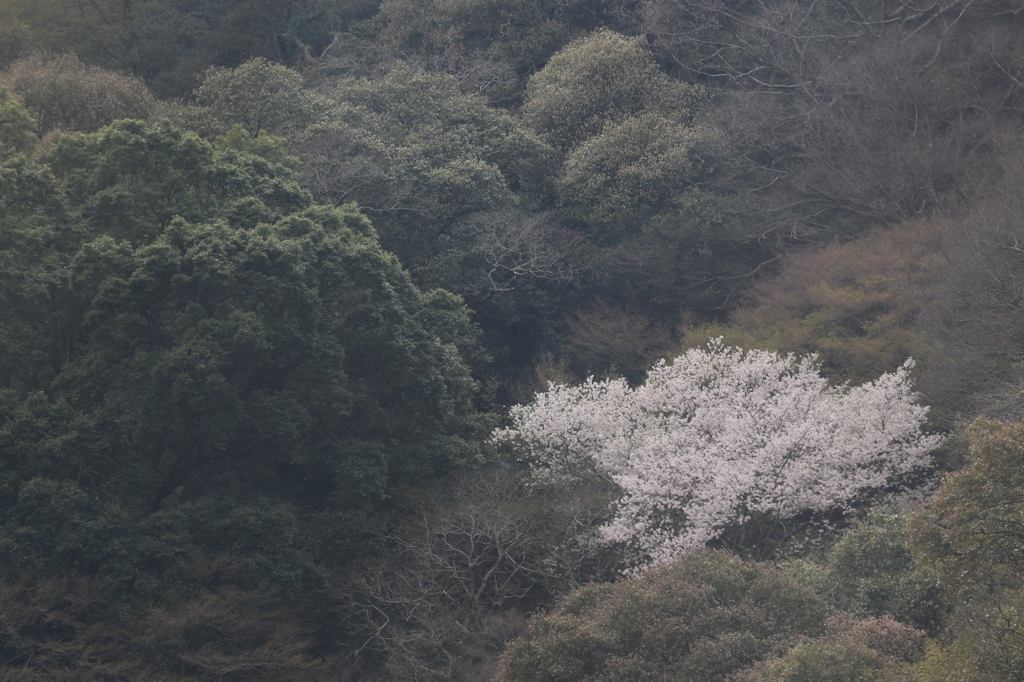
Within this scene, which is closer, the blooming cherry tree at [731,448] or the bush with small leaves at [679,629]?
the bush with small leaves at [679,629]

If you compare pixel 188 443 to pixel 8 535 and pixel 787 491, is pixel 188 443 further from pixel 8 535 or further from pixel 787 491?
pixel 787 491

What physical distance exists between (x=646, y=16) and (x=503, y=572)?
2016 cm

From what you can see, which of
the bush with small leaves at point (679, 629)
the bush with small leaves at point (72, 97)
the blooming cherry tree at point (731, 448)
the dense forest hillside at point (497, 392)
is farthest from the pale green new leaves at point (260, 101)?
the bush with small leaves at point (679, 629)

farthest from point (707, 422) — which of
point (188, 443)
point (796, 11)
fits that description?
point (796, 11)

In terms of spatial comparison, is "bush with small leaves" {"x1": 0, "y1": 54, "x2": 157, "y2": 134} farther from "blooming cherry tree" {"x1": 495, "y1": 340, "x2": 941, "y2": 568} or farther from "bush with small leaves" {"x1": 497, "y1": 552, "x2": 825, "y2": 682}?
"bush with small leaves" {"x1": 497, "y1": 552, "x2": 825, "y2": 682}

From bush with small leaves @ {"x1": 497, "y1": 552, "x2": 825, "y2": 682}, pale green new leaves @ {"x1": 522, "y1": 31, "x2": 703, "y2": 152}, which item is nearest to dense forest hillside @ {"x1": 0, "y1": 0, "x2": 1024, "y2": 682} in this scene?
bush with small leaves @ {"x1": 497, "y1": 552, "x2": 825, "y2": 682}

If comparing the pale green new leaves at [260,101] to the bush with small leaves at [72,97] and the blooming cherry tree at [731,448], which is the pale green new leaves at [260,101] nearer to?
the bush with small leaves at [72,97]

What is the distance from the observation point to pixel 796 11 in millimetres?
29672

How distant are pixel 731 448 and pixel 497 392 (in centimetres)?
1147

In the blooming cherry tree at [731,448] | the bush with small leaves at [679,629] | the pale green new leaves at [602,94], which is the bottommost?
the blooming cherry tree at [731,448]

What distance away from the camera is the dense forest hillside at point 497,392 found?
11312 millimetres

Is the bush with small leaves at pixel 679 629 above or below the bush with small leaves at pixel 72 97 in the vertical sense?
below

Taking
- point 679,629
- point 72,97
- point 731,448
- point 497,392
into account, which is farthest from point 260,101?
point 679,629

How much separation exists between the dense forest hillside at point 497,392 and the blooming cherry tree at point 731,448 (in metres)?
0.08
